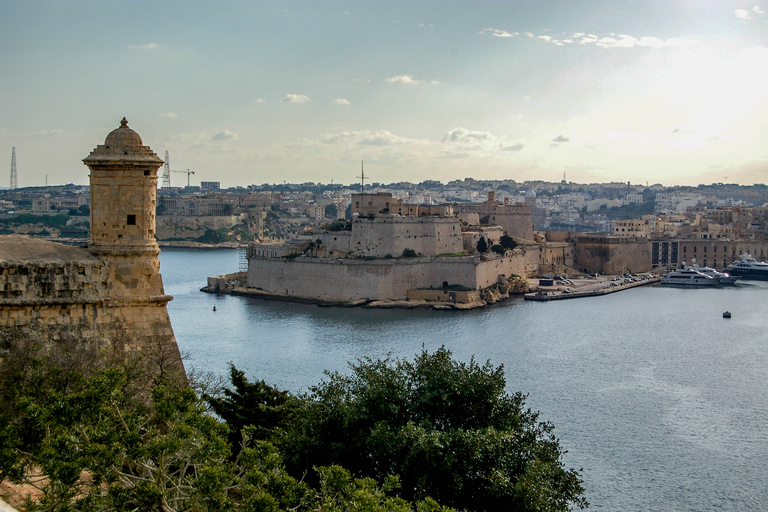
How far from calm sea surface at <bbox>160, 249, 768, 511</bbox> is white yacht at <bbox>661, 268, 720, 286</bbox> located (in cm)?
246

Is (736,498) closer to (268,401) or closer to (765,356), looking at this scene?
(268,401)

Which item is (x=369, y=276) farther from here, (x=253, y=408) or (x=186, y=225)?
(x=186, y=225)

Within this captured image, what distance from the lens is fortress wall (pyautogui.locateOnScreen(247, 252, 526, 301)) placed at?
862 inches

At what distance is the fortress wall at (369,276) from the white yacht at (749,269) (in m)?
12.5

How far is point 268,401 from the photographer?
648 cm

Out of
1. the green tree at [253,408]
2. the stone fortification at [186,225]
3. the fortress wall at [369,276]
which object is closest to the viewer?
the green tree at [253,408]

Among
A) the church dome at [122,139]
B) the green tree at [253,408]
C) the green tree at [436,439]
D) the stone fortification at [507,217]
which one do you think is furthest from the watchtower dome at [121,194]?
the stone fortification at [507,217]

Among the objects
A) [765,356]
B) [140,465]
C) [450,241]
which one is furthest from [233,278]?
[140,465]

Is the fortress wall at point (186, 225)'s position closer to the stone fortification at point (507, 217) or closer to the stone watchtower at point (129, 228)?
→ the stone fortification at point (507, 217)

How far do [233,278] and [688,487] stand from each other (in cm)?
1927

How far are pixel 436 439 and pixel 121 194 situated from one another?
2.46 meters

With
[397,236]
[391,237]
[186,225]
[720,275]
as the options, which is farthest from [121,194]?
[186,225]

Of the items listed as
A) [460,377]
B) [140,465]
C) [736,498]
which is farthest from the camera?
[736,498]

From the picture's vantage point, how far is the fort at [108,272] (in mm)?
3953
